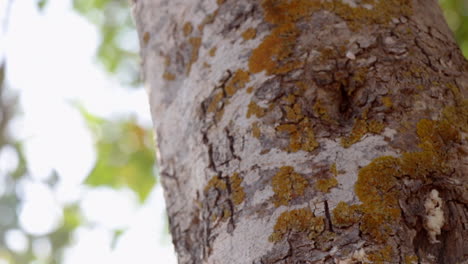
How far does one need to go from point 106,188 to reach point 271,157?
158 centimetres

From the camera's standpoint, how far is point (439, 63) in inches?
38.3

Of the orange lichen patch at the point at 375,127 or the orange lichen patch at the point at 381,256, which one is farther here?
the orange lichen patch at the point at 375,127

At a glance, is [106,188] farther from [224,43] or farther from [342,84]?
[342,84]

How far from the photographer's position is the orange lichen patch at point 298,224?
80 centimetres

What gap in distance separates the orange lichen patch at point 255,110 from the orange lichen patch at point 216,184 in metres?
0.11

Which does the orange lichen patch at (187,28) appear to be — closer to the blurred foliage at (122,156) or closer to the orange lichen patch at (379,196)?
the orange lichen patch at (379,196)

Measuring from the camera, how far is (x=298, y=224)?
0.81m

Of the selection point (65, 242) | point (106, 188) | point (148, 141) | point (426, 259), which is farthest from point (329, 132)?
point (65, 242)

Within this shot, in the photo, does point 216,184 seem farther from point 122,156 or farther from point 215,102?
point 122,156

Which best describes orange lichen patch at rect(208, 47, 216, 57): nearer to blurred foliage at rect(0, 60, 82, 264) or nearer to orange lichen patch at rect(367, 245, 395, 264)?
orange lichen patch at rect(367, 245, 395, 264)

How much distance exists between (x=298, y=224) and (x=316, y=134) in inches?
5.5

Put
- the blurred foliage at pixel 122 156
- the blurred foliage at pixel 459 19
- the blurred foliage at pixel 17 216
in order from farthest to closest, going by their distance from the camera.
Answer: the blurred foliage at pixel 17 216 → the blurred foliage at pixel 122 156 → the blurred foliage at pixel 459 19

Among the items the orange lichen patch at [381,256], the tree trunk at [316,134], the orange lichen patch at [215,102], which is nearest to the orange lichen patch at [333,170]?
the tree trunk at [316,134]

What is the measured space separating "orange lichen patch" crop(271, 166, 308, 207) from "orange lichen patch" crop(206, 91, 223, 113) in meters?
0.18
